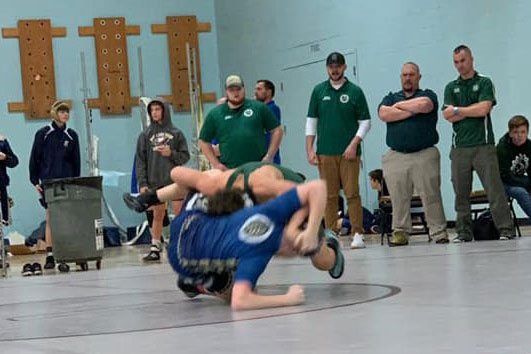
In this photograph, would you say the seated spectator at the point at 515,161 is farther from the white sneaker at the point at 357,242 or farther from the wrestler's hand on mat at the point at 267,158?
the wrestler's hand on mat at the point at 267,158

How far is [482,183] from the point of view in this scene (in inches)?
365

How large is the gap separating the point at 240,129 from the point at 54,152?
2.48 meters

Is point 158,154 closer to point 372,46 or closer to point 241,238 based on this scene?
point 372,46

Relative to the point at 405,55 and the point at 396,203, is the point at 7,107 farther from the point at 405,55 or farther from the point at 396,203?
the point at 396,203

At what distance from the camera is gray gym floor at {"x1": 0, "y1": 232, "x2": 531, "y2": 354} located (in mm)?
3518

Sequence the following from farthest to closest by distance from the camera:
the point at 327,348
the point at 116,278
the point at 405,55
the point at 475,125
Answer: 1. the point at 405,55
2. the point at 475,125
3. the point at 116,278
4. the point at 327,348

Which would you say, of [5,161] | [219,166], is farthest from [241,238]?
[5,161]

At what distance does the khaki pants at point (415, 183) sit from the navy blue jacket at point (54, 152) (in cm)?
311

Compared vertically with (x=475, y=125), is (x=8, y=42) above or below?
above

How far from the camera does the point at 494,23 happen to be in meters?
11.6

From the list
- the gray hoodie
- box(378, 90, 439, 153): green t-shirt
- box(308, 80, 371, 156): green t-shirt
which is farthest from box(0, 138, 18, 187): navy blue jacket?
box(378, 90, 439, 153): green t-shirt

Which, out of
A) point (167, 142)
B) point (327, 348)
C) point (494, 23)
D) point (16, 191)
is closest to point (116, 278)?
point (167, 142)

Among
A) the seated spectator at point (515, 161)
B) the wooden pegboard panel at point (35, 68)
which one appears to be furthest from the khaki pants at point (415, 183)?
the wooden pegboard panel at point (35, 68)

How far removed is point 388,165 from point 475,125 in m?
0.94
